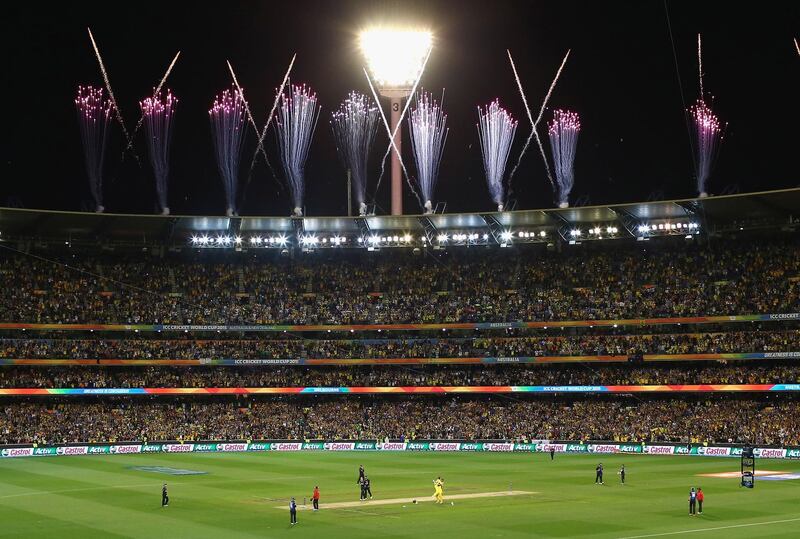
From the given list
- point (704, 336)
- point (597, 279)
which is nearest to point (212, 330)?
point (597, 279)

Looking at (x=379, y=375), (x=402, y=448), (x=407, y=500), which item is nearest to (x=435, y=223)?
(x=379, y=375)

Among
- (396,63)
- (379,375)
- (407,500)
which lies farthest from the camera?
(379,375)

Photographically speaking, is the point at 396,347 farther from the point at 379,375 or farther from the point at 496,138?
the point at 496,138

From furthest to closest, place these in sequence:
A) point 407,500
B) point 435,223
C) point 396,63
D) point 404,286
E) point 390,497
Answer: point 404,286 → point 435,223 → point 396,63 → point 390,497 → point 407,500

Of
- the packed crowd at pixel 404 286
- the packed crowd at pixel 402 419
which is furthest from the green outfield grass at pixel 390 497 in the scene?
the packed crowd at pixel 404 286

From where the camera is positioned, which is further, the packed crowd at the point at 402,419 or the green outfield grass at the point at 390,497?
the packed crowd at the point at 402,419

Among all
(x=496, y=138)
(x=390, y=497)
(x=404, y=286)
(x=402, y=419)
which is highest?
(x=496, y=138)

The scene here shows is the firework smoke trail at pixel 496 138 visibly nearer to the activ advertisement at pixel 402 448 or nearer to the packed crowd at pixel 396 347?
the packed crowd at pixel 396 347
